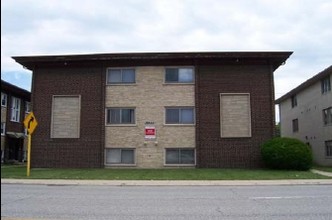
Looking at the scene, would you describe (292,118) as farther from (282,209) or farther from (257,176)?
(282,209)

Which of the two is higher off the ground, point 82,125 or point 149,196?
point 82,125

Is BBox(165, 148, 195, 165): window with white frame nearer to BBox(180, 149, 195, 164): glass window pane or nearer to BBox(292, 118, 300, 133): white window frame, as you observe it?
BBox(180, 149, 195, 164): glass window pane

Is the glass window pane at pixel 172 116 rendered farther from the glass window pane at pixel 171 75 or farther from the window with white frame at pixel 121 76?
the window with white frame at pixel 121 76

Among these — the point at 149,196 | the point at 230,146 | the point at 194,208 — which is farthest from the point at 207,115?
the point at 194,208

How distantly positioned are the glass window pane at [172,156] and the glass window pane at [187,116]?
6.68 feet

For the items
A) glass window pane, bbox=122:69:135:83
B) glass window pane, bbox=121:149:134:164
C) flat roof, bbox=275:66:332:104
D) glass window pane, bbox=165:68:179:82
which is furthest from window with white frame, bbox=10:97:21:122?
flat roof, bbox=275:66:332:104

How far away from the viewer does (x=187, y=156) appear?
29.4m

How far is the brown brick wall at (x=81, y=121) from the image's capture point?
97.0 ft

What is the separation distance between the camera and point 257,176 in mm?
22438

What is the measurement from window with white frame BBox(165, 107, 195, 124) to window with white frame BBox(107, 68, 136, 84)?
3.32 m

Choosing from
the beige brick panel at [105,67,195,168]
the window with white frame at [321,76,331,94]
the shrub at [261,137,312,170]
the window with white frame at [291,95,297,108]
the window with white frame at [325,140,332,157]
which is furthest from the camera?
the window with white frame at [291,95,297,108]

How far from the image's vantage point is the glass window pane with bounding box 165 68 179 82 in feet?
98.1

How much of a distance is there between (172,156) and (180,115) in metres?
2.80

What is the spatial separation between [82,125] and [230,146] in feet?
32.9
